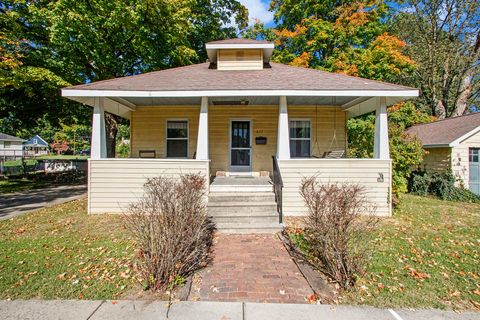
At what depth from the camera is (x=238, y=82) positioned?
309 inches

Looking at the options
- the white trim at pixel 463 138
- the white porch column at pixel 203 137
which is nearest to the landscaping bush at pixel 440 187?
the white trim at pixel 463 138

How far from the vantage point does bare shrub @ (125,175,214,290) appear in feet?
11.2

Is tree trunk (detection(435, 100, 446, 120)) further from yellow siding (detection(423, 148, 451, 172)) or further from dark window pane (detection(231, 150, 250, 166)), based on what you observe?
dark window pane (detection(231, 150, 250, 166))

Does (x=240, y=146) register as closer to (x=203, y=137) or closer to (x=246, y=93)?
(x=203, y=137)

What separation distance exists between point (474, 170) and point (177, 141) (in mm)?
13811

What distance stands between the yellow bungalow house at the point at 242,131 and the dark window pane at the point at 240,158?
0.04m

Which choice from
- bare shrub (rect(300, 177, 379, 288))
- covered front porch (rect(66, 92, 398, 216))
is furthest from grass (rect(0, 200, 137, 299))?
covered front porch (rect(66, 92, 398, 216))

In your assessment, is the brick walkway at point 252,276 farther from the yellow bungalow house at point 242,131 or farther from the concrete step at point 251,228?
the yellow bungalow house at point 242,131

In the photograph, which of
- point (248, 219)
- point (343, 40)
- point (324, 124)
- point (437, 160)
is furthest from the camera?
point (343, 40)

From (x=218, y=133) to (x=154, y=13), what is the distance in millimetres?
7809

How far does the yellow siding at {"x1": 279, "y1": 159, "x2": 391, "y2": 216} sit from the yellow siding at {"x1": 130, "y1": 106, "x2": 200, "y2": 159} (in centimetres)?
458

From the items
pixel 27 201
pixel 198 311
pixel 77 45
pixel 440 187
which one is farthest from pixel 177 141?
pixel 440 187

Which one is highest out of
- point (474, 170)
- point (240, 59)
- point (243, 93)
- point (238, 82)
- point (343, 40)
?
point (343, 40)

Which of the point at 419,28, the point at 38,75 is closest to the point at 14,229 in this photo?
the point at 38,75
